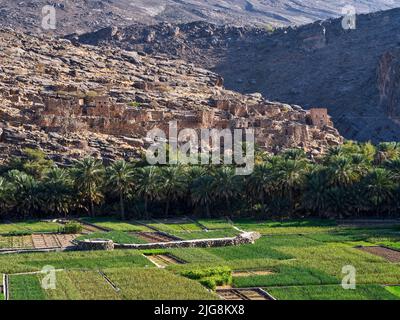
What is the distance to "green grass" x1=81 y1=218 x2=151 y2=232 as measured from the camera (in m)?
55.8

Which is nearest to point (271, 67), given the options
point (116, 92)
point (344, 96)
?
point (344, 96)

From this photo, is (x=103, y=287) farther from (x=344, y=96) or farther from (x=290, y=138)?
(x=344, y=96)

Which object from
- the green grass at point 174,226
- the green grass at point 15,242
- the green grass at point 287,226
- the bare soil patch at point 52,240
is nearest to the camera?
the green grass at point 15,242

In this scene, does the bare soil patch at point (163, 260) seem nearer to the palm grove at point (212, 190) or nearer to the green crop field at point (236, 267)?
the green crop field at point (236, 267)

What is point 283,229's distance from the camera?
5591cm

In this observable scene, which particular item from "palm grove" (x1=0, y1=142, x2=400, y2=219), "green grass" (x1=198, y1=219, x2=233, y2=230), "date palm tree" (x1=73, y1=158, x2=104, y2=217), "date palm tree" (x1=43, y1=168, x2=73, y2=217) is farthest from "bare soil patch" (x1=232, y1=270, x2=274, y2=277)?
"date palm tree" (x1=43, y1=168, x2=73, y2=217)

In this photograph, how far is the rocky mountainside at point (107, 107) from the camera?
75812 mm

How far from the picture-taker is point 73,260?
4344 cm

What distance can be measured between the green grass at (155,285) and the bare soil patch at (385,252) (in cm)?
1286

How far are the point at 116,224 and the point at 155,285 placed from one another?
22784 mm

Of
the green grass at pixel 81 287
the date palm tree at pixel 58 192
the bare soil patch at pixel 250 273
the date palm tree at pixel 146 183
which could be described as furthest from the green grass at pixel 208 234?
the green grass at pixel 81 287

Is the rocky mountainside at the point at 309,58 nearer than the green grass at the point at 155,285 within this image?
No

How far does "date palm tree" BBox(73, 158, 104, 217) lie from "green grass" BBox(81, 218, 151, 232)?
1.91m

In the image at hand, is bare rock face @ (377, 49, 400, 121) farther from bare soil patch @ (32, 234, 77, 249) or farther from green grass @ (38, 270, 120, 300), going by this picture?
green grass @ (38, 270, 120, 300)
